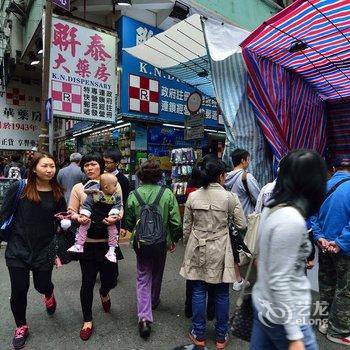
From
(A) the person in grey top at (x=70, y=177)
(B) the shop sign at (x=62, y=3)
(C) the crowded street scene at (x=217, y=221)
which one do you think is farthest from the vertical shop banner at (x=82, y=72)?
(A) the person in grey top at (x=70, y=177)

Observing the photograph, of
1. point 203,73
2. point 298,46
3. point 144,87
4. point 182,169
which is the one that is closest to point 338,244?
point 298,46

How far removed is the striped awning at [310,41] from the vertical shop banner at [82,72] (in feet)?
15.0

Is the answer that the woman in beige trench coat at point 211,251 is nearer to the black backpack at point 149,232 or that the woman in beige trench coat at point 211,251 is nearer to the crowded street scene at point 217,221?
the crowded street scene at point 217,221

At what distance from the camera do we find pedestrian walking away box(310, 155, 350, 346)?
329cm

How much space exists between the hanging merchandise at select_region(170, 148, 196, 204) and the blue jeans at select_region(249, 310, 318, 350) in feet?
20.4

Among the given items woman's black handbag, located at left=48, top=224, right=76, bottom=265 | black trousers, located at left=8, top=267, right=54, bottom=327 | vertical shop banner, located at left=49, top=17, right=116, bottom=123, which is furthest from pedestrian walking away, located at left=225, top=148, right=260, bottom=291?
vertical shop banner, located at left=49, top=17, right=116, bottom=123

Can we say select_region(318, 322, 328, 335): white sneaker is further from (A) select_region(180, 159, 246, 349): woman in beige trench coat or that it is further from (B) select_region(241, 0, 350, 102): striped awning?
(B) select_region(241, 0, 350, 102): striped awning

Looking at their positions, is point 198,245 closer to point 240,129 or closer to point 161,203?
point 161,203

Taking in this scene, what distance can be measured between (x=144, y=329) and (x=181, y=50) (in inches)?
202

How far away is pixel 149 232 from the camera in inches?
132

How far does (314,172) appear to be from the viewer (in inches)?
63.7

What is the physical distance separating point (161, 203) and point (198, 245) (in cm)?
58

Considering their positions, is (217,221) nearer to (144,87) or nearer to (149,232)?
(149,232)

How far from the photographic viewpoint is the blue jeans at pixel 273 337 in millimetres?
1627
